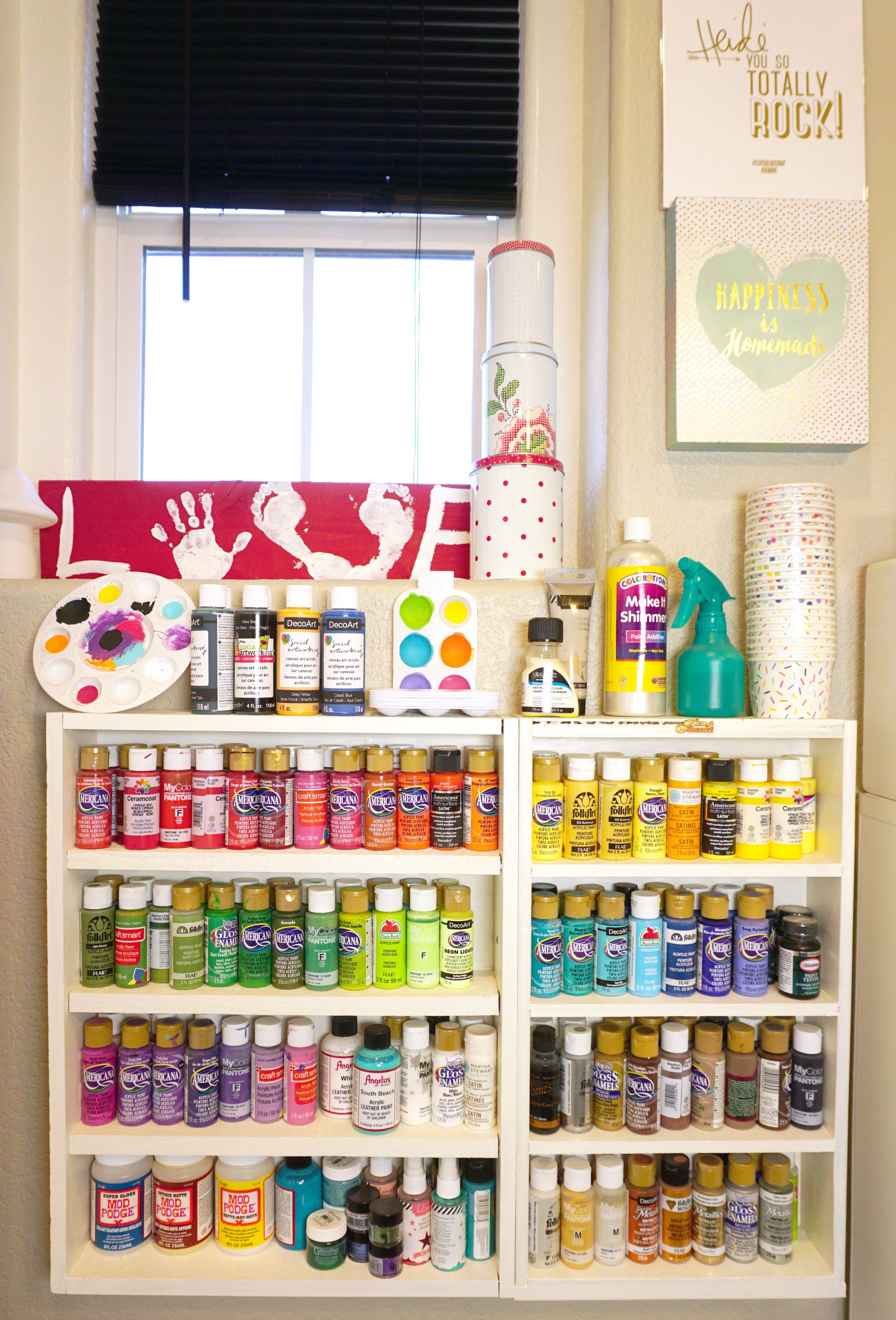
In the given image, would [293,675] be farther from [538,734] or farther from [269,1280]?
[269,1280]

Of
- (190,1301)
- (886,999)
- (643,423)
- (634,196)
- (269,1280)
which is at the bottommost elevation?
(190,1301)

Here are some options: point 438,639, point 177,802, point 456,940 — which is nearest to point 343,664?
point 438,639

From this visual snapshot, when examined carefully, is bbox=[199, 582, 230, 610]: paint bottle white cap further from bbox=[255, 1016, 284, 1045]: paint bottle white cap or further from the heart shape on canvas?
the heart shape on canvas

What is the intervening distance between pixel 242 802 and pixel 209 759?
0.08 meters

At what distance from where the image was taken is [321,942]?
1.04 m

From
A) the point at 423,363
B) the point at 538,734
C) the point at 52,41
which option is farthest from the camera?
the point at 423,363

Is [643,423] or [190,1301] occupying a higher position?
[643,423]

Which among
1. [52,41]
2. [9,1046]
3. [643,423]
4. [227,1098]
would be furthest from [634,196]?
[9,1046]

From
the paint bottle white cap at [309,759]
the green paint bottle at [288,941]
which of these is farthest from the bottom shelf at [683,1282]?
the paint bottle white cap at [309,759]

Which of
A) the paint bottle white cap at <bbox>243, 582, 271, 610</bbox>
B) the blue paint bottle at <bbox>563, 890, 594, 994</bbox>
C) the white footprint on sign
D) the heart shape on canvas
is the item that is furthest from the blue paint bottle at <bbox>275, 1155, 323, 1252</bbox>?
the heart shape on canvas

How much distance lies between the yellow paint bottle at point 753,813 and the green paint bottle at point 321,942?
1.84 feet

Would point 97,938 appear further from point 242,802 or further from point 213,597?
point 213,597

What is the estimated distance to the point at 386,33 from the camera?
1.40m

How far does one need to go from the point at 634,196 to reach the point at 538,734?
830 mm
